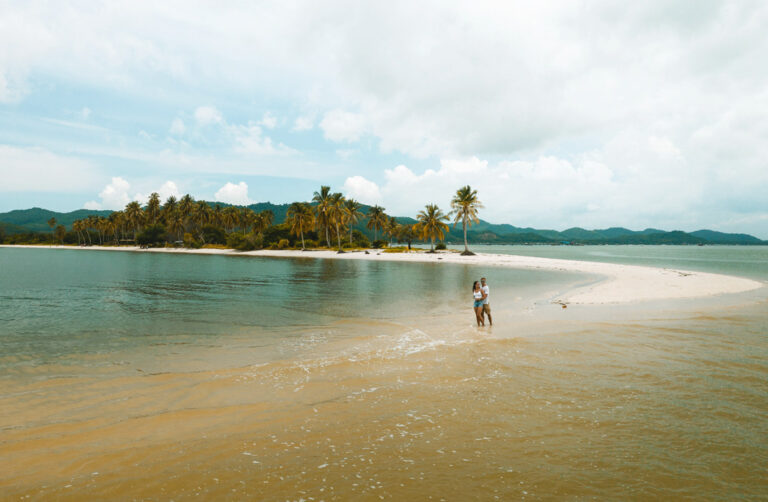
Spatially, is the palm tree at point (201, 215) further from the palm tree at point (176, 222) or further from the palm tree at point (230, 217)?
the palm tree at point (230, 217)

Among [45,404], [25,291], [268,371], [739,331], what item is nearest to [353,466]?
[268,371]

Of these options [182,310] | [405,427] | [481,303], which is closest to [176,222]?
[182,310]

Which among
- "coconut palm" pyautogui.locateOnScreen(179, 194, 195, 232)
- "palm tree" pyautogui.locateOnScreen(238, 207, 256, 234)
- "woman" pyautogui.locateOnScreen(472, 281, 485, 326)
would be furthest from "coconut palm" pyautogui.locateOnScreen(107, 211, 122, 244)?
"woman" pyautogui.locateOnScreen(472, 281, 485, 326)

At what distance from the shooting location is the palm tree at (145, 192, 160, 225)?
5502 inches

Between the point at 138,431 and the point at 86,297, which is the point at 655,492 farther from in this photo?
the point at 86,297

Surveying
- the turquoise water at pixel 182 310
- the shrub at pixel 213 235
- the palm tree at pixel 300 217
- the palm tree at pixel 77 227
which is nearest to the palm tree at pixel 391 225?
the palm tree at pixel 300 217

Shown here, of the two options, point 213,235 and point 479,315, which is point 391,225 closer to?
point 213,235

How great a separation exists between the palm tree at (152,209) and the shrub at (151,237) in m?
11.0

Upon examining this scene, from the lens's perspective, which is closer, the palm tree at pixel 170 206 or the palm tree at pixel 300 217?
the palm tree at pixel 300 217

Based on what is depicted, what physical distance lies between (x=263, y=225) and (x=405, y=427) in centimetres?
11468

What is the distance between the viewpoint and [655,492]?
4719mm

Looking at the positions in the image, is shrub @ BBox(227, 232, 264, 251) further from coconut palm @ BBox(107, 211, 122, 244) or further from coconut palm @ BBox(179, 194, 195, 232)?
coconut palm @ BBox(107, 211, 122, 244)

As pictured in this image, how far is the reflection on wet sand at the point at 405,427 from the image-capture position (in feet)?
16.2

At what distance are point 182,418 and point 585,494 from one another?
6.80 metres
